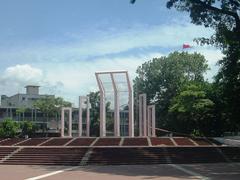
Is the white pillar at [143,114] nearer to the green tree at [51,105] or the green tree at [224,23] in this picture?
the green tree at [224,23]

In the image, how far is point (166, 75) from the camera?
77.2 metres

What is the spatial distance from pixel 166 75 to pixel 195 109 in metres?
19.0

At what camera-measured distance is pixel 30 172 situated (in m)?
28.3

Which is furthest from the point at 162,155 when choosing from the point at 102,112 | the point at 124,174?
the point at 102,112

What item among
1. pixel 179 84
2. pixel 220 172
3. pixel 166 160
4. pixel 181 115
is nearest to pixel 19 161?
→ pixel 166 160

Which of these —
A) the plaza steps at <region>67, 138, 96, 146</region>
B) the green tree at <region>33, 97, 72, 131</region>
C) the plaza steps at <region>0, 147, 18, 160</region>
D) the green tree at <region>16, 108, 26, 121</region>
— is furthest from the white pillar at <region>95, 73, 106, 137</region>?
the green tree at <region>16, 108, 26, 121</region>

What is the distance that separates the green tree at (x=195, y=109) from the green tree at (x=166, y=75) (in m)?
11.7

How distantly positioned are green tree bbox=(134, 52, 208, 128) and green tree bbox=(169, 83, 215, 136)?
11.7m

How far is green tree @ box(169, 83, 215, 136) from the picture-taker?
58.7 metres

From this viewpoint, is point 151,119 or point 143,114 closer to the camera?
point 143,114

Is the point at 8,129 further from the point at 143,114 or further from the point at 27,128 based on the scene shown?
the point at 143,114

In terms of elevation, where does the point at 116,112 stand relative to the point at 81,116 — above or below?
above

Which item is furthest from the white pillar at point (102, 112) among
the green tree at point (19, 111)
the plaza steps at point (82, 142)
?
the green tree at point (19, 111)

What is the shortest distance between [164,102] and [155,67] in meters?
5.64
